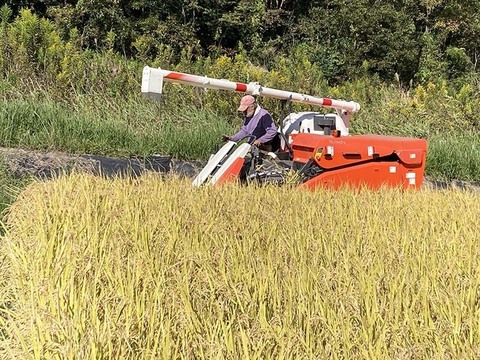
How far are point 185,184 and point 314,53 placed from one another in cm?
1525

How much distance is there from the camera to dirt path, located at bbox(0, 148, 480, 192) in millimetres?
6535

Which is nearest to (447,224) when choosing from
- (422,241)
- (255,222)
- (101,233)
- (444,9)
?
(422,241)

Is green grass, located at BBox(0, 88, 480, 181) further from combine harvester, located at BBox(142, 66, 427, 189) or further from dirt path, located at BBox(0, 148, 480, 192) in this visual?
combine harvester, located at BBox(142, 66, 427, 189)

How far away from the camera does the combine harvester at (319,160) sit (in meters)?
5.20

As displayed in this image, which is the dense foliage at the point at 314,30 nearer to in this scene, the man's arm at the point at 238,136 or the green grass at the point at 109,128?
the green grass at the point at 109,128

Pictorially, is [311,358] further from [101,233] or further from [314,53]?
[314,53]

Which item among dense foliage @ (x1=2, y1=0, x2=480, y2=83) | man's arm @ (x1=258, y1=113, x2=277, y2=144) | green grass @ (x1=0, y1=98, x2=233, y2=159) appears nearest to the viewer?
man's arm @ (x1=258, y1=113, x2=277, y2=144)

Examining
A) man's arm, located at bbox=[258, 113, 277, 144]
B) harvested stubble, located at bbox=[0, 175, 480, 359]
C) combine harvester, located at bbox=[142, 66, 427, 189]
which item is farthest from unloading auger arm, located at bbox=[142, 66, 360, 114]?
harvested stubble, located at bbox=[0, 175, 480, 359]

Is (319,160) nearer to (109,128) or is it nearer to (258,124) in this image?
(258,124)

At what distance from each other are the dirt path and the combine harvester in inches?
47.2

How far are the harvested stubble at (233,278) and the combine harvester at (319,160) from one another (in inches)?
24.5

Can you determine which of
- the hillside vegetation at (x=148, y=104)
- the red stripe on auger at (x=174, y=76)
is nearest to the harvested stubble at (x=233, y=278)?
the red stripe on auger at (x=174, y=76)

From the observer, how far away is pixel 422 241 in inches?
146

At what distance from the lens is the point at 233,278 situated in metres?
2.84
